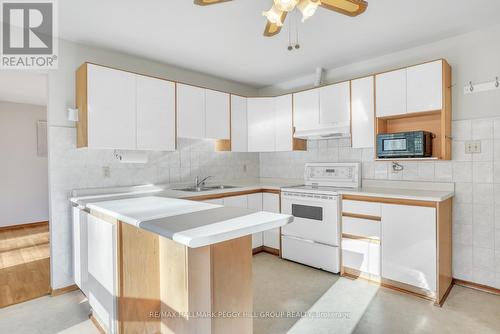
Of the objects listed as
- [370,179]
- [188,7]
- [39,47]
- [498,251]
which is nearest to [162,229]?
[188,7]

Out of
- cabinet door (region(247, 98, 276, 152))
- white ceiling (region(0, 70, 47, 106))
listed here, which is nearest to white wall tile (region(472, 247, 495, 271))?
cabinet door (region(247, 98, 276, 152))

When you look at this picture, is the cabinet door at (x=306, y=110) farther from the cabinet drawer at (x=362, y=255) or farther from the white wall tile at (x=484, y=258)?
the white wall tile at (x=484, y=258)

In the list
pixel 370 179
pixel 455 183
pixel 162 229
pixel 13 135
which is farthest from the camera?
pixel 13 135

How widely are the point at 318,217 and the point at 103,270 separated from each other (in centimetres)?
215

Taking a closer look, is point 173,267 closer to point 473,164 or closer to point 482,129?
point 473,164

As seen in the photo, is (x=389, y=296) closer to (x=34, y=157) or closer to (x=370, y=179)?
(x=370, y=179)

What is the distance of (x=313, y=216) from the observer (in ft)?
10.4

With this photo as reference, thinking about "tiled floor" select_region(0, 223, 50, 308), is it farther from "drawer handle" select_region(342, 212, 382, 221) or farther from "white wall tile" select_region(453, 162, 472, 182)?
"white wall tile" select_region(453, 162, 472, 182)

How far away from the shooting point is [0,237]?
4617 mm

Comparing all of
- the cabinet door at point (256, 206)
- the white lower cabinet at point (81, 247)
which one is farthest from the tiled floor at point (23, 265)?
the cabinet door at point (256, 206)

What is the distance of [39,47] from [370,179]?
3.71 m

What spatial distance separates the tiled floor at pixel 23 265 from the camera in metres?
2.65

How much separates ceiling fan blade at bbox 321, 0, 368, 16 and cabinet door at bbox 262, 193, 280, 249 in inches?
90.6

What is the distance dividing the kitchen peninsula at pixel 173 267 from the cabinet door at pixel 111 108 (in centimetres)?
75
